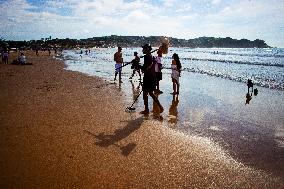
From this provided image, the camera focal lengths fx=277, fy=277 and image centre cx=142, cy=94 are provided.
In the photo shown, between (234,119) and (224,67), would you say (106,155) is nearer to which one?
(234,119)

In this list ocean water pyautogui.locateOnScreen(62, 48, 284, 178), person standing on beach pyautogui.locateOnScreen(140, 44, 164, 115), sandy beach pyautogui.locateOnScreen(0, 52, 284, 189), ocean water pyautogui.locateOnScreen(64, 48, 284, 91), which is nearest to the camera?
sandy beach pyautogui.locateOnScreen(0, 52, 284, 189)

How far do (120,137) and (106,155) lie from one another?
1129 millimetres

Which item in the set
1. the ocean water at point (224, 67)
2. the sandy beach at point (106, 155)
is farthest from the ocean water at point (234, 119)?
the ocean water at point (224, 67)

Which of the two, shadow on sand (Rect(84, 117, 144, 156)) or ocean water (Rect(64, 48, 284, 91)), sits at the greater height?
ocean water (Rect(64, 48, 284, 91))

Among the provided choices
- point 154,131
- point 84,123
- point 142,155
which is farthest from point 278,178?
point 84,123

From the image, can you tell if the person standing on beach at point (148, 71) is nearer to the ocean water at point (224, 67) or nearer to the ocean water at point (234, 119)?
the ocean water at point (234, 119)

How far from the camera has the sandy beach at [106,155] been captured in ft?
15.3

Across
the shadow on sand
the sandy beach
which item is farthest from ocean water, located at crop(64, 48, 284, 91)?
the shadow on sand

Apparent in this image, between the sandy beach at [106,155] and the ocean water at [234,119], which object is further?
the ocean water at [234,119]

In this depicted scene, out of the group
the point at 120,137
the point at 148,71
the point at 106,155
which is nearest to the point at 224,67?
the point at 148,71

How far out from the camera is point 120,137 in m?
6.75

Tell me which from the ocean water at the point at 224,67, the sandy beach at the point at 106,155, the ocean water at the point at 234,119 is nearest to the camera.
Answer: the sandy beach at the point at 106,155

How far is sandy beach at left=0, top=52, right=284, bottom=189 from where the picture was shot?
4.66 meters

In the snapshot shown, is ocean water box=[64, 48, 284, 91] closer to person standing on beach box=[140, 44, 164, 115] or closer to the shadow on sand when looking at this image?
person standing on beach box=[140, 44, 164, 115]
